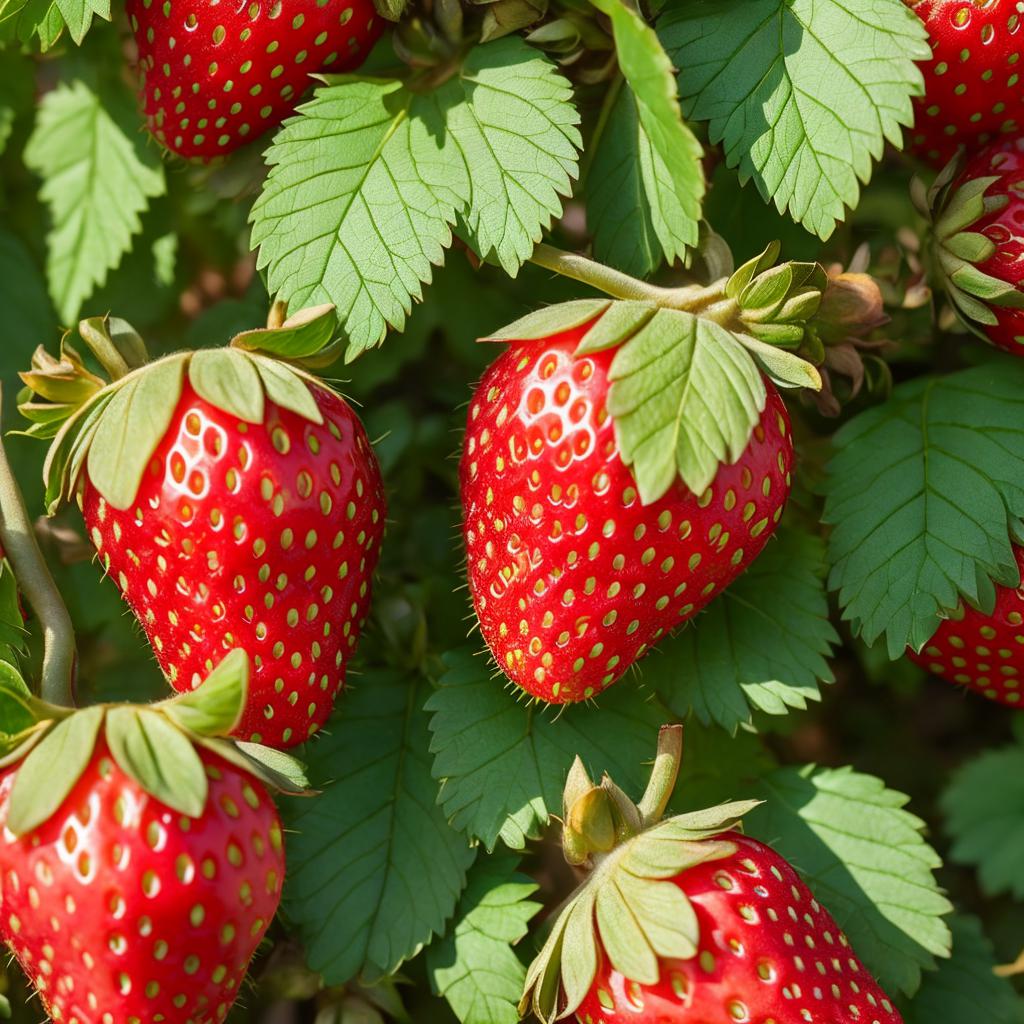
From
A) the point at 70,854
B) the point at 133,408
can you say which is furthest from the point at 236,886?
the point at 133,408

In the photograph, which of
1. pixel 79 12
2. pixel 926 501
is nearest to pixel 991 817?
pixel 926 501

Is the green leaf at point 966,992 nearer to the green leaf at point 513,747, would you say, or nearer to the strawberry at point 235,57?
the green leaf at point 513,747

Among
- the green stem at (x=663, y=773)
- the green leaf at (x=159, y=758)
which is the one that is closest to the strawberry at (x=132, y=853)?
the green leaf at (x=159, y=758)

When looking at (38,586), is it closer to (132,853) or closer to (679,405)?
(132,853)

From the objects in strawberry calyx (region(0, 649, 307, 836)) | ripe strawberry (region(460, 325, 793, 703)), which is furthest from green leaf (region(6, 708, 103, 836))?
ripe strawberry (region(460, 325, 793, 703))

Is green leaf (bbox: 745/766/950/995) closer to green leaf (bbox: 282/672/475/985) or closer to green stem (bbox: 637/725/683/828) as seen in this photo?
green stem (bbox: 637/725/683/828)

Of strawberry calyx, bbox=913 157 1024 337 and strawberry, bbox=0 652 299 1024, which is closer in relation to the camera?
strawberry, bbox=0 652 299 1024

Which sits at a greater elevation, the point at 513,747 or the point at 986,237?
the point at 986,237
